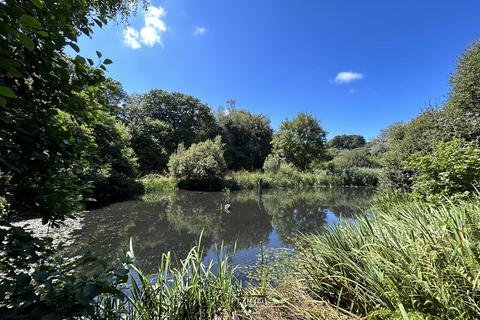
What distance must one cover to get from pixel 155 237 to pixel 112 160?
7.69 metres

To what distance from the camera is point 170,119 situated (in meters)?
27.2

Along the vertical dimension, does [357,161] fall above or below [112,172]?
above

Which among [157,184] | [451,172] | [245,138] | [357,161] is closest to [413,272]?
[451,172]

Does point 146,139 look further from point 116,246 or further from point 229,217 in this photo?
point 116,246

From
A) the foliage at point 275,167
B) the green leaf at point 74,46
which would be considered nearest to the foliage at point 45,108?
the green leaf at point 74,46

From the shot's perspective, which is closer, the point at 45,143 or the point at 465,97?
the point at 45,143

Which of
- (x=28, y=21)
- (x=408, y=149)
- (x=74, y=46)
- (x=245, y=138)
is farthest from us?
(x=245, y=138)

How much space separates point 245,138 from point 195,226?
864 inches

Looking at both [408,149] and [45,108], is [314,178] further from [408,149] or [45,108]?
[45,108]

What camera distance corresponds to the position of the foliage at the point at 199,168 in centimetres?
1599

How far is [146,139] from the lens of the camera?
21.5 metres

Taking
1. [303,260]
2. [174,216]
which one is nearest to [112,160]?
[174,216]

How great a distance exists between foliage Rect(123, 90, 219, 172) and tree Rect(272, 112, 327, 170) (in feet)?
26.1

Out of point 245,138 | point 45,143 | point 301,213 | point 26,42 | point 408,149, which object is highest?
point 245,138
